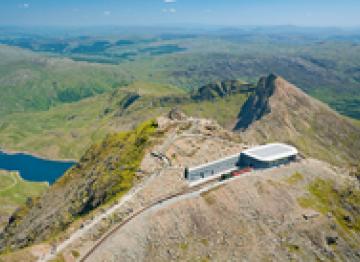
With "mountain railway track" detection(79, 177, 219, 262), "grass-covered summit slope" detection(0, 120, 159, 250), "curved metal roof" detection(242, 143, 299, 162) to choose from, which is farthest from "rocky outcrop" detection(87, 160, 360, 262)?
"grass-covered summit slope" detection(0, 120, 159, 250)

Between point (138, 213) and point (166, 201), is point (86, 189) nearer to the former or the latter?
point (138, 213)

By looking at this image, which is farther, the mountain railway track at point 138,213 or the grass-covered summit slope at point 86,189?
the grass-covered summit slope at point 86,189

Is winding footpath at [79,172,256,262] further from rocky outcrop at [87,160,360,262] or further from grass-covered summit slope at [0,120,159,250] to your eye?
grass-covered summit slope at [0,120,159,250]

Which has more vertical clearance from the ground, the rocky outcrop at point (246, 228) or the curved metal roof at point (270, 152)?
the curved metal roof at point (270, 152)

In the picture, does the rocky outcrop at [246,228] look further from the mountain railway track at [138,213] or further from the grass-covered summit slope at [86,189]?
the grass-covered summit slope at [86,189]

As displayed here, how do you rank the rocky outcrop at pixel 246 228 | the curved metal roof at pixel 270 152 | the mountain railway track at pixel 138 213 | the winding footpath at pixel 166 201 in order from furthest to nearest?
the curved metal roof at pixel 270 152 < the rocky outcrop at pixel 246 228 < the winding footpath at pixel 166 201 < the mountain railway track at pixel 138 213

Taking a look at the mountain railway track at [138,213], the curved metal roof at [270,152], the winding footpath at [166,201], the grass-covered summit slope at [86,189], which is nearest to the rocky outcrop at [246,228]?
the winding footpath at [166,201]

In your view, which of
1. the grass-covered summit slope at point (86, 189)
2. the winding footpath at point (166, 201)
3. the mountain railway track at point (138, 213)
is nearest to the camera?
the mountain railway track at point (138, 213)

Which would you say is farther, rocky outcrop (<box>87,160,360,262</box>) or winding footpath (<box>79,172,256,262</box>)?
rocky outcrop (<box>87,160,360,262</box>)
